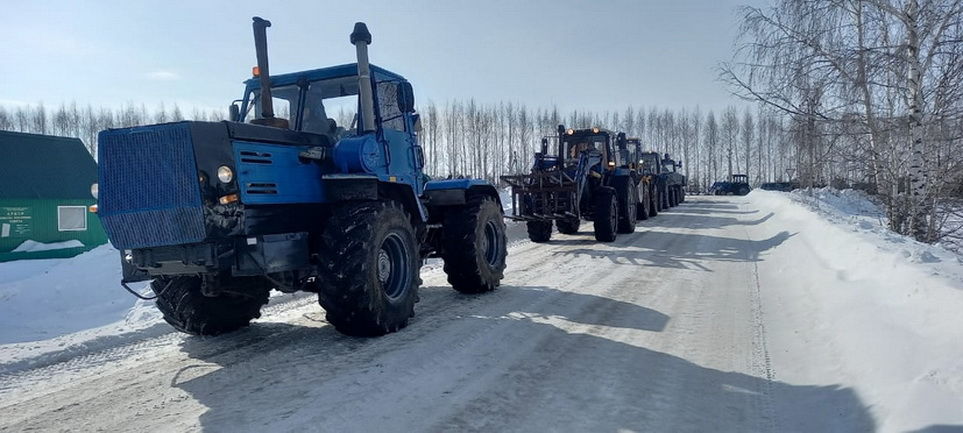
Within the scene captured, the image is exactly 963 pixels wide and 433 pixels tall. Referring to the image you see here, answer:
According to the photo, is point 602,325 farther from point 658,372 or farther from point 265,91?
point 265,91

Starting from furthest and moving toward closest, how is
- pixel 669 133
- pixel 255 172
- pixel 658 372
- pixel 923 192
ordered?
pixel 669 133 < pixel 923 192 < pixel 255 172 < pixel 658 372

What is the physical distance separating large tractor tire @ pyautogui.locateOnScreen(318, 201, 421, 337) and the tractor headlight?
0.91 m

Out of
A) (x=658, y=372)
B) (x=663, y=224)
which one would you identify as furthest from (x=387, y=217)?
(x=663, y=224)

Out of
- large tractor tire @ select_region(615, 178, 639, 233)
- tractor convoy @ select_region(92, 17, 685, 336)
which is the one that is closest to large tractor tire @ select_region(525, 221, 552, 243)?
large tractor tire @ select_region(615, 178, 639, 233)

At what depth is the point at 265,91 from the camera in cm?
567

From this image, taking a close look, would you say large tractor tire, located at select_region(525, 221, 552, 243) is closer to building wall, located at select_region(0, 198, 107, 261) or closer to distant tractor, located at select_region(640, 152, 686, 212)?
distant tractor, located at select_region(640, 152, 686, 212)

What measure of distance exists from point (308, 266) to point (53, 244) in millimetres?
17235

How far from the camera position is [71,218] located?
18.8m

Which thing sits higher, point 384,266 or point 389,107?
point 389,107

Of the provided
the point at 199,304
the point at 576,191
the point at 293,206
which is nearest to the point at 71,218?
the point at 576,191

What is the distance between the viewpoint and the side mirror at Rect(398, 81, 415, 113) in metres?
6.48

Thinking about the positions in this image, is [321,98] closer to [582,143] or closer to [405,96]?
[405,96]

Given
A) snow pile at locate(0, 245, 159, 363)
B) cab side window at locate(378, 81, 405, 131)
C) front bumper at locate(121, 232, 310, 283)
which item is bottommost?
snow pile at locate(0, 245, 159, 363)

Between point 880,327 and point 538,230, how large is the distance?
951 cm
